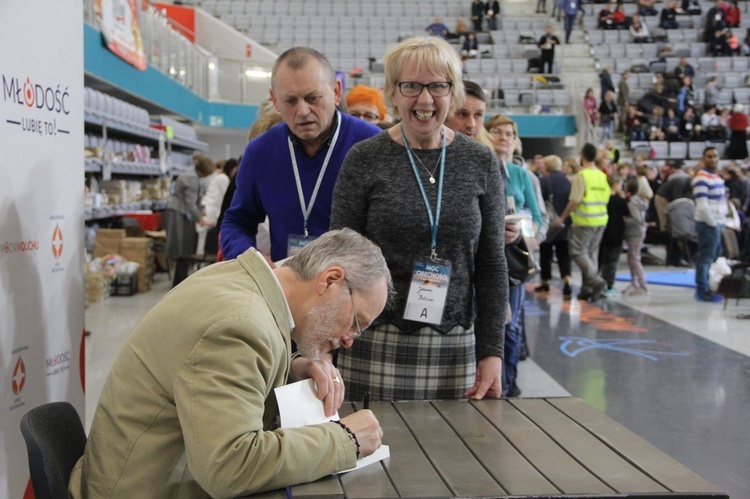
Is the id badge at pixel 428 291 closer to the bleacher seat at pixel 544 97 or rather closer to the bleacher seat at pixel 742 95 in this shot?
the bleacher seat at pixel 544 97

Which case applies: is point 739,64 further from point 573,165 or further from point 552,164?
point 552,164

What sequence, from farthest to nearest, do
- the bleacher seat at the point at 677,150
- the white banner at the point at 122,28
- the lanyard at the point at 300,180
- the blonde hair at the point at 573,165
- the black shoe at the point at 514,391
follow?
1. the bleacher seat at the point at 677,150
2. the blonde hair at the point at 573,165
3. the white banner at the point at 122,28
4. the black shoe at the point at 514,391
5. the lanyard at the point at 300,180

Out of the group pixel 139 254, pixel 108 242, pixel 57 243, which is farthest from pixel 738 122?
pixel 57 243

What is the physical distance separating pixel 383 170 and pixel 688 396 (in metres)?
3.47

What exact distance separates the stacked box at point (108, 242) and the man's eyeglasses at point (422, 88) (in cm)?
696

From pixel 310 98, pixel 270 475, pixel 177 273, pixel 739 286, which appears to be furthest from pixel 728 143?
pixel 270 475

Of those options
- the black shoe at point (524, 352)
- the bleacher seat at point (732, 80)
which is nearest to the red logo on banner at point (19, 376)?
the black shoe at point (524, 352)

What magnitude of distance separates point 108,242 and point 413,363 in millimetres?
7043

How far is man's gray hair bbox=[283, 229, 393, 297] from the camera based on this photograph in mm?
1586

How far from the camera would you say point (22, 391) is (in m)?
2.41

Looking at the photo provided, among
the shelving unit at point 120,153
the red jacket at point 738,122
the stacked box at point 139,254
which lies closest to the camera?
the shelving unit at point 120,153

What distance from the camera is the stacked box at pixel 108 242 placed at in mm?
8609

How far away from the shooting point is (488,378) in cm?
219

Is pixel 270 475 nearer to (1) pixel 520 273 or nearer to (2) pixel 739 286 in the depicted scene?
(1) pixel 520 273
